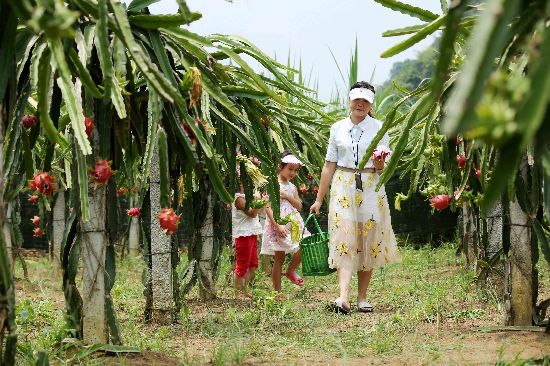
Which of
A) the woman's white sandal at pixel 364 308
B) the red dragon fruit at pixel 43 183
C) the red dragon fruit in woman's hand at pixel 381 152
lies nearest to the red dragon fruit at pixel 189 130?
the red dragon fruit at pixel 43 183

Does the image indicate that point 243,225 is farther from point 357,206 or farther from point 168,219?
point 168,219

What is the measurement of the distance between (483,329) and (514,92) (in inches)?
102

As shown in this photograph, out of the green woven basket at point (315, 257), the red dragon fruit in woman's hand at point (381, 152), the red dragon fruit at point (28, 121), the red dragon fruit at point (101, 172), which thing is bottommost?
the green woven basket at point (315, 257)

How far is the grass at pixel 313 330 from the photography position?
3128 mm

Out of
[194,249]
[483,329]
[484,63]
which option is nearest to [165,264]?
[194,249]

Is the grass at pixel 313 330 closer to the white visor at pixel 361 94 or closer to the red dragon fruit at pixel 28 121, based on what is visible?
the red dragon fruit at pixel 28 121

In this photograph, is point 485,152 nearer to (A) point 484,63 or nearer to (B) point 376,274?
(A) point 484,63

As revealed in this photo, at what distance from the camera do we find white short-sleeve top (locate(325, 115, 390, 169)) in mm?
4746

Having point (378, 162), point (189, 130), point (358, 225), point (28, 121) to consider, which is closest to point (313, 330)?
point (358, 225)

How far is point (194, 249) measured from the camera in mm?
4254

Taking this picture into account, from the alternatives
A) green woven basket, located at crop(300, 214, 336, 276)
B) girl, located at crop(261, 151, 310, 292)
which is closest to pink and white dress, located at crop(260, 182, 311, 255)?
girl, located at crop(261, 151, 310, 292)

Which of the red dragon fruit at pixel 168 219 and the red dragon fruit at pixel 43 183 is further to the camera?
the red dragon fruit at pixel 43 183

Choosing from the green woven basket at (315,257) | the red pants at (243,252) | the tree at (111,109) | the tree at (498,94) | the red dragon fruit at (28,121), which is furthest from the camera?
the red pants at (243,252)

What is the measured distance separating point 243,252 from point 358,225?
1088 mm
